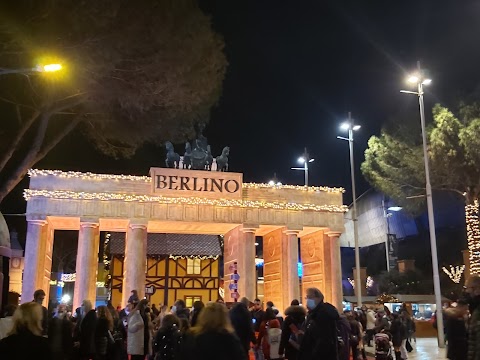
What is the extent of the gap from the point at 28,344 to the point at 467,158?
2827 cm

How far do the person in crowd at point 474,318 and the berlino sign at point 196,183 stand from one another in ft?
64.5

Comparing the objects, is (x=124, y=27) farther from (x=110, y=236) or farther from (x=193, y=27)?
(x=110, y=236)

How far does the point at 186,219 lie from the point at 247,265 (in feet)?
12.4

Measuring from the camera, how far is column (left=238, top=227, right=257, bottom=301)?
81.4ft

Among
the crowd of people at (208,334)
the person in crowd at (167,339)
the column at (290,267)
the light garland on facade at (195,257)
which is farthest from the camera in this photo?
the light garland on facade at (195,257)

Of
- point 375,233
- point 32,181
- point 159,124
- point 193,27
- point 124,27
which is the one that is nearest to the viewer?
point 124,27

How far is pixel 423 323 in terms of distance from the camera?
2794 centimetres

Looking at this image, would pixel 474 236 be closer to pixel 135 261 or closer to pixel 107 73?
pixel 135 261

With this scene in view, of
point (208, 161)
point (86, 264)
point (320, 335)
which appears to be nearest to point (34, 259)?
point (86, 264)

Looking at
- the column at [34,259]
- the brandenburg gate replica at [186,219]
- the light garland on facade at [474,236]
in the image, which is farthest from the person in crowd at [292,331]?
the light garland on facade at [474,236]

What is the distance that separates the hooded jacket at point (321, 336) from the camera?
5906 mm

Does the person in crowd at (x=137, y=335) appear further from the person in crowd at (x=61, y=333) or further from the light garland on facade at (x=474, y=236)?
the light garland on facade at (x=474, y=236)

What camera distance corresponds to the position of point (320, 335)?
235 inches

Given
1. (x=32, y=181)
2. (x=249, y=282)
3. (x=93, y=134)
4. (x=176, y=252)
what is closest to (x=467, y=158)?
(x=249, y=282)
